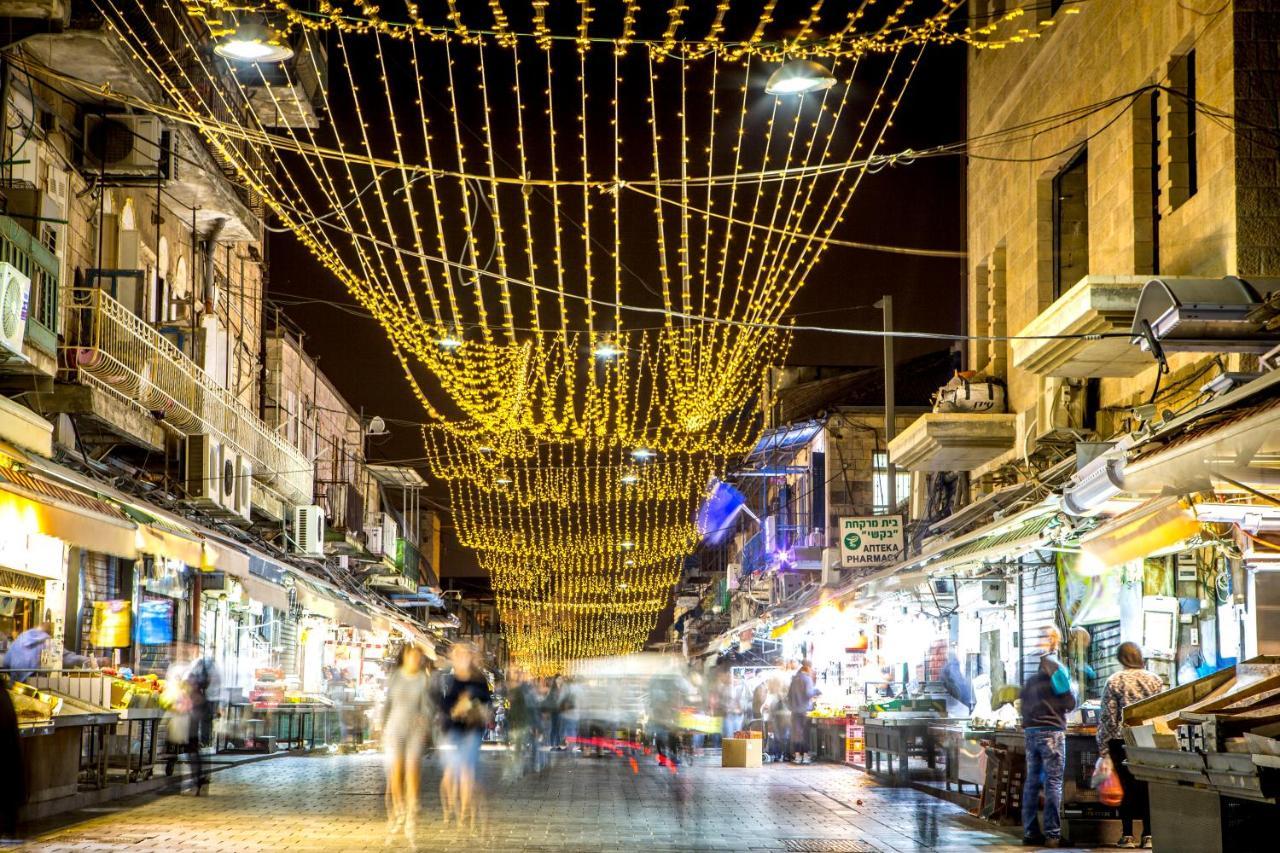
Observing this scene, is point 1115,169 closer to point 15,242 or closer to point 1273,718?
point 1273,718

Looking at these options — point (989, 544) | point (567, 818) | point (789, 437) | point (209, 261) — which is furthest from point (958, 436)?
point (789, 437)

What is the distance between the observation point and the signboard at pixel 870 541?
1011 inches

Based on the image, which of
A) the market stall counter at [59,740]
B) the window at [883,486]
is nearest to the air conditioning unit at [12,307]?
the market stall counter at [59,740]

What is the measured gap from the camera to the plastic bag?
40.1ft

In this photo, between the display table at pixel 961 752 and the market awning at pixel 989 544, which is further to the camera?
the display table at pixel 961 752

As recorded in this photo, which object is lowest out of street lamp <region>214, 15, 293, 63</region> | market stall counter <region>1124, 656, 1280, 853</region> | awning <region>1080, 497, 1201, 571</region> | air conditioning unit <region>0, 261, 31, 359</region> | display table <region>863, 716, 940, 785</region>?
display table <region>863, 716, 940, 785</region>

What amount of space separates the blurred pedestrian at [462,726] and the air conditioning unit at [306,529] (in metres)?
15.2

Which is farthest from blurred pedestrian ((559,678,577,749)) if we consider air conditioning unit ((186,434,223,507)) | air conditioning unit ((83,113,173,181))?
air conditioning unit ((83,113,173,181))

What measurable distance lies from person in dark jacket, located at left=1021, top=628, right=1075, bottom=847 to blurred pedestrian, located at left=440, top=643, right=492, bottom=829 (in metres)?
5.29

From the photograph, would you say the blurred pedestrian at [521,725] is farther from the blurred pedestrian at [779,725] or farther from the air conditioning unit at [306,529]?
the air conditioning unit at [306,529]

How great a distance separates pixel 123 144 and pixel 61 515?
8.94m

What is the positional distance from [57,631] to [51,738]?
643 centimetres

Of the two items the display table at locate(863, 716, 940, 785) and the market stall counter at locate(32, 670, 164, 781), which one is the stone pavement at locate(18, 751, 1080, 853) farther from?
the market stall counter at locate(32, 670, 164, 781)

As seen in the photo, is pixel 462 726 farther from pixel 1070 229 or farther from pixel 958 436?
pixel 1070 229
